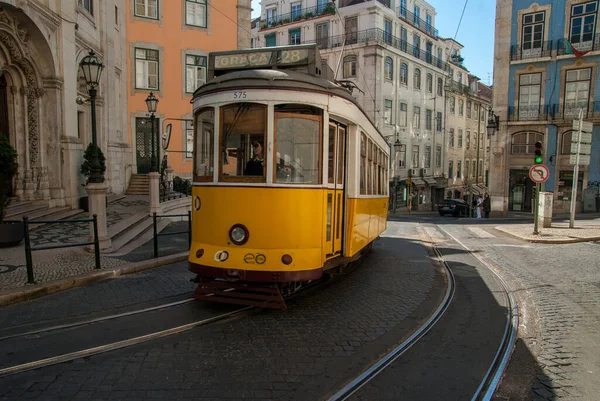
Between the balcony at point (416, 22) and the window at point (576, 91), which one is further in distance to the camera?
the balcony at point (416, 22)

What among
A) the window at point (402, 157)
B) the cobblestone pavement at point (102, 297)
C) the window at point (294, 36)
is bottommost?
the cobblestone pavement at point (102, 297)

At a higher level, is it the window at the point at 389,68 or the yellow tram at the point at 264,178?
the window at the point at 389,68

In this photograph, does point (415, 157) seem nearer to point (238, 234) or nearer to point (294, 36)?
point (294, 36)

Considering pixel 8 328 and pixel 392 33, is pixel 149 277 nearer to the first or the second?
pixel 8 328

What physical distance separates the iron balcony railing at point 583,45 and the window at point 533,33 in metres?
1.11

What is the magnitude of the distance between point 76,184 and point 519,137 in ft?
90.9

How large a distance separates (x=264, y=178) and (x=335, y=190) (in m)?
1.20

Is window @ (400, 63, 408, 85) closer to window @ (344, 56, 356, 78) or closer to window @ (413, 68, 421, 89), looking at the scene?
window @ (413, 68, 421, 89)

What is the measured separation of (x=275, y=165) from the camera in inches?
213

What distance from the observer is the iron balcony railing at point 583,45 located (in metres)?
27.1

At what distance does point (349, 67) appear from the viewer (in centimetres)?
3744

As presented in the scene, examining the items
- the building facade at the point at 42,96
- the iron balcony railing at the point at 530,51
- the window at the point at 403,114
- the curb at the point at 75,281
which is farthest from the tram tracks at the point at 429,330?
the window at the point at 403,114

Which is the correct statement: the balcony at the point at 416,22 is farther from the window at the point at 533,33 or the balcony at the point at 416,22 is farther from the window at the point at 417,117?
the window at the point at 533,33

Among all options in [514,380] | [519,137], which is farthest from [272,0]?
[514,380]
